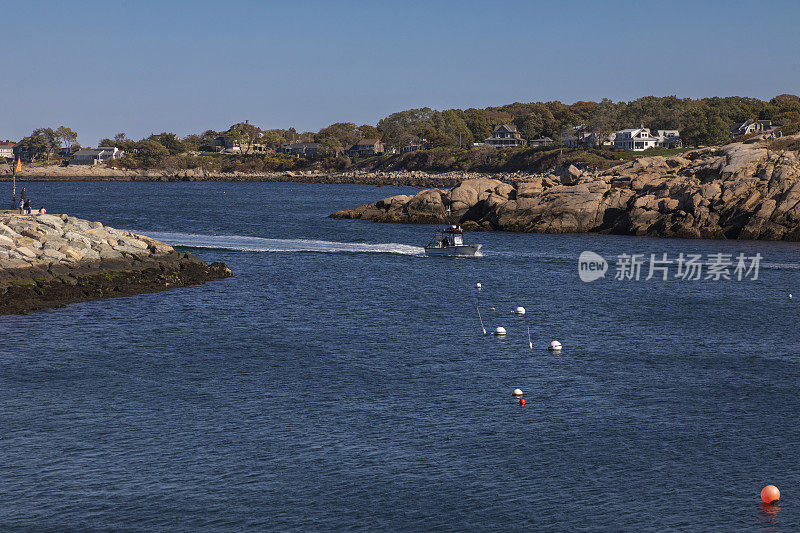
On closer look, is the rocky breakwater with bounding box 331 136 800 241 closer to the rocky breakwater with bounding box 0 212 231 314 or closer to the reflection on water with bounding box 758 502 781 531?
the rocky breakwater with bounding box 0 212 231 314

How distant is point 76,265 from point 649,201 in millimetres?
68876

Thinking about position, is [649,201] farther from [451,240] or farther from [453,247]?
[453,247]

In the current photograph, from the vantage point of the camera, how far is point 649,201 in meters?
100

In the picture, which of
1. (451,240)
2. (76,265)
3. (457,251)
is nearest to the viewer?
(76,265)

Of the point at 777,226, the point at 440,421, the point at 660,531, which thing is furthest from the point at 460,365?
the point at 777,226

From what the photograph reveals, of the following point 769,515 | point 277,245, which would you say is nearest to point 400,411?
point 769,515

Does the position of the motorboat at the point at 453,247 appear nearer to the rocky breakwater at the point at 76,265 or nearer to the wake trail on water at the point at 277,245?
the wake trail on water at the point at 277,245

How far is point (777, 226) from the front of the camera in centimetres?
9081

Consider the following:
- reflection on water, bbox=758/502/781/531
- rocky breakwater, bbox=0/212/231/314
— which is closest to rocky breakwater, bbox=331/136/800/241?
rocky breakwater, bbox=0/212/231/314

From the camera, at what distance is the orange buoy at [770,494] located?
2342cm

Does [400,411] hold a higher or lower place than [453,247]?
lower

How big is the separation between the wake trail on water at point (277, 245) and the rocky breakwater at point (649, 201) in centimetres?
2215

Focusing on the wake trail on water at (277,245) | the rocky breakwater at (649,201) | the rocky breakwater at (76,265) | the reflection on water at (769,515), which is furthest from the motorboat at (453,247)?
the reflection on water at (769,515)

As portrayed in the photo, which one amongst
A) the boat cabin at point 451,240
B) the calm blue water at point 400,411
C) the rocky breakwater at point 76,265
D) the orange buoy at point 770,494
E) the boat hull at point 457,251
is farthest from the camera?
the boat cabin at point 451,240
